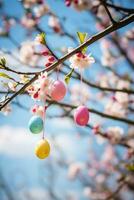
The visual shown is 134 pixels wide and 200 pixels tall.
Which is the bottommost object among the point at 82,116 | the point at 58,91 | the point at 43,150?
the point at 43,150

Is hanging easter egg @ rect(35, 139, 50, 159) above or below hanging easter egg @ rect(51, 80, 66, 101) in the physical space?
below

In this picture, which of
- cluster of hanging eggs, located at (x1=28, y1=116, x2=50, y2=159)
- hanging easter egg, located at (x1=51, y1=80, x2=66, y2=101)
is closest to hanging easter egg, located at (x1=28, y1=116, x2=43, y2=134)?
cluster of hanging eggs, located at (x1=28, y1=116, x2=50, y2=159)

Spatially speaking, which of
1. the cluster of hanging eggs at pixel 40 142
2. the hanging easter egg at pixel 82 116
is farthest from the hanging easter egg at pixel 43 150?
the hanging easter egg at pixel 82 116

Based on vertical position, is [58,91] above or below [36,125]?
above

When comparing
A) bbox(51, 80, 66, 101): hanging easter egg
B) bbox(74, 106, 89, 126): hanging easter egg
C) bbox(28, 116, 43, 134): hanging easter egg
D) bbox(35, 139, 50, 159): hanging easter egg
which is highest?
bbox(51, 80, 66, 101): hanging easter egg

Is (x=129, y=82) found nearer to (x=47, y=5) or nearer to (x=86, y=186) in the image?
(x=47, y=5)

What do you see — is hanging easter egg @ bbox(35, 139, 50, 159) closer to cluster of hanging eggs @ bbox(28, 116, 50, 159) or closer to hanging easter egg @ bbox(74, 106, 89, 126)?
cluster of hanging eggs @ bbox(28, 116, 50, 159)

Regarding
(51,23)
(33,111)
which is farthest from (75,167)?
(33,111)

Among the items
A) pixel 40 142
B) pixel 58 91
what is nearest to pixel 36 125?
pixel 40 142

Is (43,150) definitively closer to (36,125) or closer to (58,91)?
(36,125)

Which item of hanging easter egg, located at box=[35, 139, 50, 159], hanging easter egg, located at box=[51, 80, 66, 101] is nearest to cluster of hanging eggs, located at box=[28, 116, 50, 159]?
hanging easter egg, located at box=[35, 139, 50, 159]

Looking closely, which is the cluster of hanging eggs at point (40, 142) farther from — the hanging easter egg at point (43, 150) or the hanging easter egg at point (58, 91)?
the hanging easter egg at point (58, 91)
